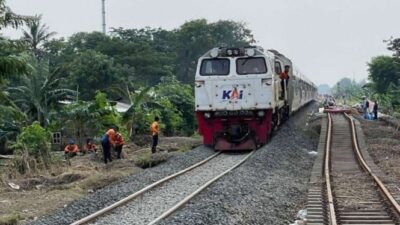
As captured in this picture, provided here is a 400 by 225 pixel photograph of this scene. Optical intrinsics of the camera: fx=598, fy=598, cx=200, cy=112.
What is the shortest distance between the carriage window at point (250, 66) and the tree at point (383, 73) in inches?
1750

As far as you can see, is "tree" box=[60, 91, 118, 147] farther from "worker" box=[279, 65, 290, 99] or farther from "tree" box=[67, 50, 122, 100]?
"tree" box=[67, 50, 122, 100]

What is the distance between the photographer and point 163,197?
10547mm

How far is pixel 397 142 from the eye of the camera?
21703 millimetres

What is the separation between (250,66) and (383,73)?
153ft

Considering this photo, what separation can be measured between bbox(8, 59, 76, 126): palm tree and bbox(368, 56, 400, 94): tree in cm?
4098

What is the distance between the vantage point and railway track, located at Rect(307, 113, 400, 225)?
9172 millimetres

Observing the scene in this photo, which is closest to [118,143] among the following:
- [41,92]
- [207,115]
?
[207,115]

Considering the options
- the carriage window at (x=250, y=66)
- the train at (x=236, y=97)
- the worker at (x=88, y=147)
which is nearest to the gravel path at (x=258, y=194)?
the train at (x=236, y=97)

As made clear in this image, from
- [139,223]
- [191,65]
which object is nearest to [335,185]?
[139,223]

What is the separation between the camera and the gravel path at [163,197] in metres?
8.82

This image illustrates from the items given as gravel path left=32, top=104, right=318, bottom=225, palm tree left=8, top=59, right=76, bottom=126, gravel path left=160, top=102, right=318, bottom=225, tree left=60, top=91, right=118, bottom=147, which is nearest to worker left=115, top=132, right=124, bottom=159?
gravel path left=32, top=104, right=318, bottom=225

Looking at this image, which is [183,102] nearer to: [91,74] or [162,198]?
[91,74]

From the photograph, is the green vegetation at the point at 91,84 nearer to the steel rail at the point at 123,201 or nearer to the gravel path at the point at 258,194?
the steel rail at the point at 123,201

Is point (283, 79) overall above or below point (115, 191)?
above
